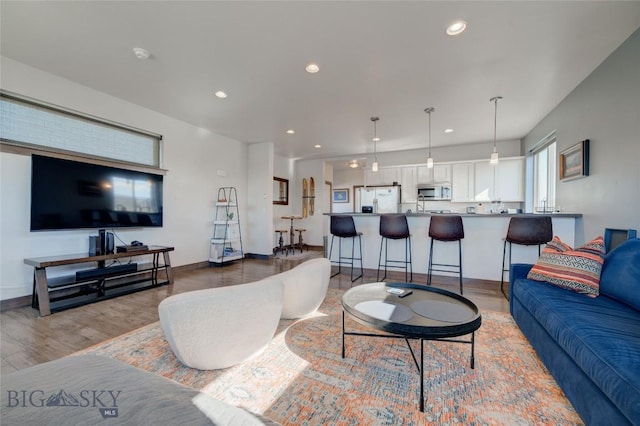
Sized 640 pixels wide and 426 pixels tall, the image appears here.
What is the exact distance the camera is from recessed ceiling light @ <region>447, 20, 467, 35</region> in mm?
2312

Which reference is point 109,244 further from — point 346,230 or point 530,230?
point 530,230

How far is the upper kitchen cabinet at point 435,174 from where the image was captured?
624 cm

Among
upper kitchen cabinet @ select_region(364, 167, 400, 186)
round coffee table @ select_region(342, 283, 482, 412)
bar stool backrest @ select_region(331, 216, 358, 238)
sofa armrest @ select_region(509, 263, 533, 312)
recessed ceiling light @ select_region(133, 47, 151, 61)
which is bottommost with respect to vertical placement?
round coffee table @ select_region(342, 283, 482, 412)

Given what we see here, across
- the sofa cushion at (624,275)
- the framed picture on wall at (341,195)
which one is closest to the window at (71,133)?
the sofa cushion at (624,275)

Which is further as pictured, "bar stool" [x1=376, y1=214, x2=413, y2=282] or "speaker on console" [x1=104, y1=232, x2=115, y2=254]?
"bar stool" [x1=376, y1=214, x2=413, y2=282]

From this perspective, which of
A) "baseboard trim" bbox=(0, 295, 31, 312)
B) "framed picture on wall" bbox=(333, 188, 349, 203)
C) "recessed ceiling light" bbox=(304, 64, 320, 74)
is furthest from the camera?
"framed picture on wall" bbox=(333, 188, 349, 203)

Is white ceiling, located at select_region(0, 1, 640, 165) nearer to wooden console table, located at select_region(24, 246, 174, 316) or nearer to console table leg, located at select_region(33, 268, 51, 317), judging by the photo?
wooden console table, located at select_region(24, 246, 174, 316)

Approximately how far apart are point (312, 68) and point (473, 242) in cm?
322

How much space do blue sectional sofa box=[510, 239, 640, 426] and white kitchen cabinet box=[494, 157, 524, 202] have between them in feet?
13.6

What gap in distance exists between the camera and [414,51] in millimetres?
2723

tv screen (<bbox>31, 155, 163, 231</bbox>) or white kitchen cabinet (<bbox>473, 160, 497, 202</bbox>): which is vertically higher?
white kitchen cabinet (<bbox>473, 160, 497, 202</bbox>)

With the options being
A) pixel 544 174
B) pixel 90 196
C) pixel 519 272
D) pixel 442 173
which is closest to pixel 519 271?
pixel 519 272

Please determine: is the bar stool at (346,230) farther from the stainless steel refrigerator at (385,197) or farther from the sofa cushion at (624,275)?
the sofa cushion at (624,275)

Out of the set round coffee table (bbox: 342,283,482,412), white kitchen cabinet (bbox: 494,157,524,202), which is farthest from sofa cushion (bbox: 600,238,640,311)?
white kitchen cabinet (bbox: 494,157,524,202)
